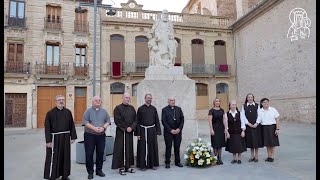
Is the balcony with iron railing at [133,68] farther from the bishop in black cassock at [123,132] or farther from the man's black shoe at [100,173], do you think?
the man's black shoe at [100,173]

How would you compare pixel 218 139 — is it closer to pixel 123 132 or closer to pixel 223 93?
pixel 123 132

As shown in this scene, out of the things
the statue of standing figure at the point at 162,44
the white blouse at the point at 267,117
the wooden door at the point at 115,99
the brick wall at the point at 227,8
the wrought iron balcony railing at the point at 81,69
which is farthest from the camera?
the brick wall at the point at 227,8

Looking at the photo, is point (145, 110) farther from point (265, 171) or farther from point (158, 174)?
point (265, 171)

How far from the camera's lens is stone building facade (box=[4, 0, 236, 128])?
21.7 metres

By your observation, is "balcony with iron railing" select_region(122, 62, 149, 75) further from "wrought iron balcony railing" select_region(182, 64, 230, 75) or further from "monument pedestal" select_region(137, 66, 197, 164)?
"monument pedestal" select_region(137, 66, 197, 164)

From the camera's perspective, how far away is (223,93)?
25.8 meters

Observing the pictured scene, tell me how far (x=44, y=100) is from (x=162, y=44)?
17.4 m

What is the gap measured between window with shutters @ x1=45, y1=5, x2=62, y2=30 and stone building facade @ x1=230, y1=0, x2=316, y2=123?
14565 millimetres

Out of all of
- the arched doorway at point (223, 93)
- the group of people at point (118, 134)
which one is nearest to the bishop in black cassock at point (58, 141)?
the group of people at point (118, 134)

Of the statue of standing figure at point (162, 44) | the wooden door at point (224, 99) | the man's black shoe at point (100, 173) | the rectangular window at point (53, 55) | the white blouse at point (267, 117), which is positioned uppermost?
the rectangular window at point (53, 55)

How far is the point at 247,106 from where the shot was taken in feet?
23.7

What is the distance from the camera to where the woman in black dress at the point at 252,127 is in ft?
23.3

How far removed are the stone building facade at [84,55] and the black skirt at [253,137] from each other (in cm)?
1554

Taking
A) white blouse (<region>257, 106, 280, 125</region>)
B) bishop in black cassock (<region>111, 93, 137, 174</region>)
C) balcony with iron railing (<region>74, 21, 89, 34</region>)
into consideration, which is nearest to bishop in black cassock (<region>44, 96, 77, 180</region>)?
bishop in black cassock (<region>111, 93, 137, 174</region>)
